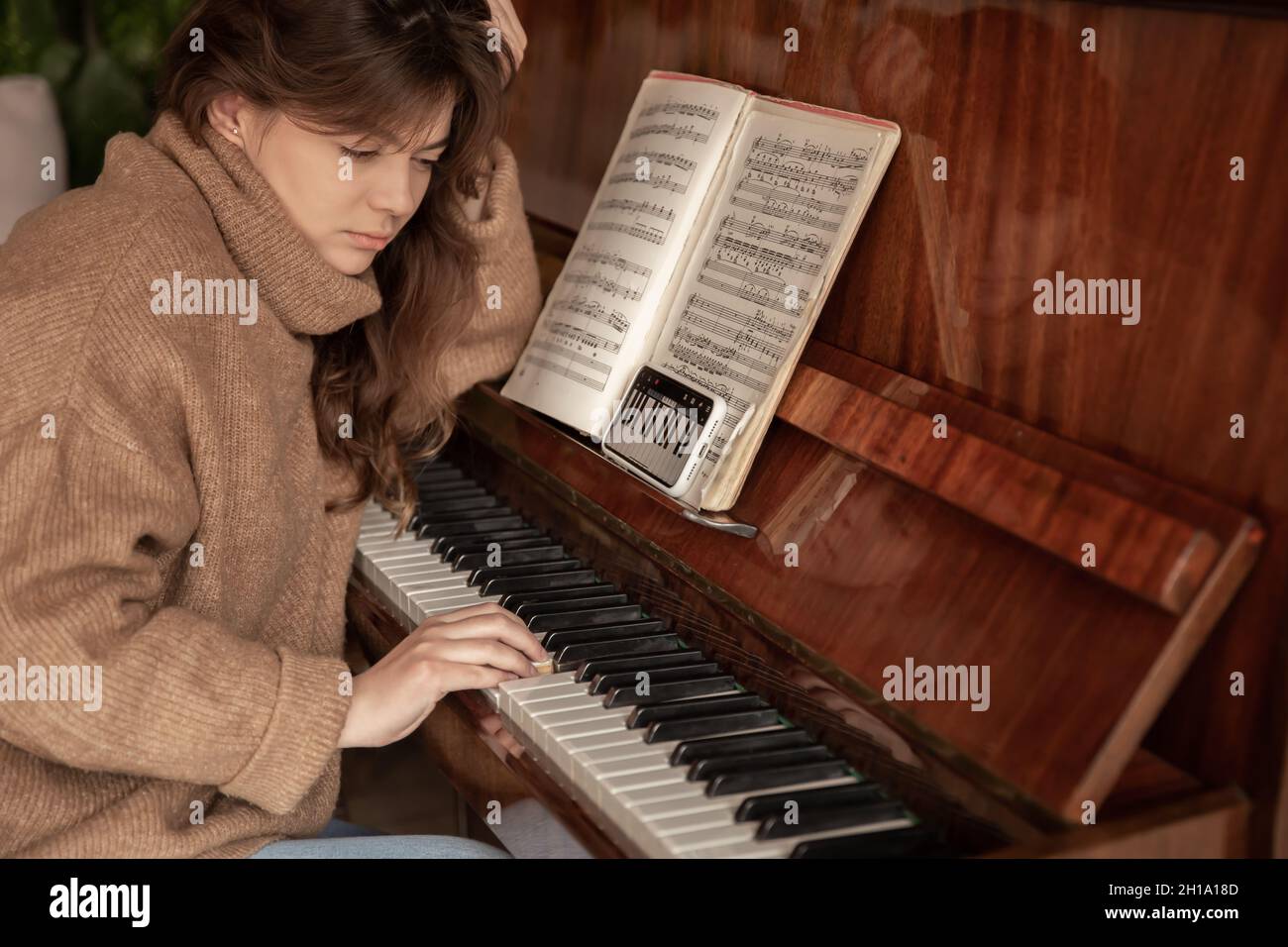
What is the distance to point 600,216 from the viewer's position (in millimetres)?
1860

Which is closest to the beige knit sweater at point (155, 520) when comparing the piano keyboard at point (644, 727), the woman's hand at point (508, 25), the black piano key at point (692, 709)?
the piano keyboard at point (644, 727)

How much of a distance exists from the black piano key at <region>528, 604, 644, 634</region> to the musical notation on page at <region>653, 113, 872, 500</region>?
6.4 inches

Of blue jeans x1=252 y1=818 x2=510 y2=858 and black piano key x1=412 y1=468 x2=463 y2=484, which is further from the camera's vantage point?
black piano key x1=412 y1=468 x2=463 y2=484

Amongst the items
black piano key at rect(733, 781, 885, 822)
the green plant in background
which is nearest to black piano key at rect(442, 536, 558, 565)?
black piano key at rect(733, 781, 885, 822)

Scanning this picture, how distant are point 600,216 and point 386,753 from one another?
1.15m

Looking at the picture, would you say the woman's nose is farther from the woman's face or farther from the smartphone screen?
the smartphone screen

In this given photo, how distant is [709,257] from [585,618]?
0.47 m

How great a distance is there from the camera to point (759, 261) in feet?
5.03

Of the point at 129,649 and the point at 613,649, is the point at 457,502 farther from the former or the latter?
the point at 129,649

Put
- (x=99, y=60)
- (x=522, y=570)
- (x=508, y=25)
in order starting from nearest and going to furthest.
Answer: (x=522, y=570)
(x=508, y=25)
(x=99, y=60)

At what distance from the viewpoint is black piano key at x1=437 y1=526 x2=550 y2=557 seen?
5.91 feet

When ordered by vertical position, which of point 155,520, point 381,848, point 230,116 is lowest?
point 381,848

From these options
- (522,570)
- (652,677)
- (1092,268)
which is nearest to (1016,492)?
(1092,268)

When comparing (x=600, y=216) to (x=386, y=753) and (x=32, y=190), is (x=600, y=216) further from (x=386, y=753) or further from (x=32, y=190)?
(x=32, y=190)
